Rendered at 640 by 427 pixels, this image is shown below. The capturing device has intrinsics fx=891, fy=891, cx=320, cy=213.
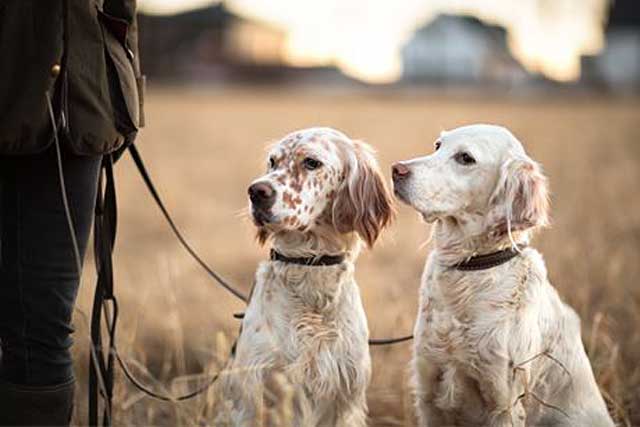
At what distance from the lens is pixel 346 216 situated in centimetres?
337

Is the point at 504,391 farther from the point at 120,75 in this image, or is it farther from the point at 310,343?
the point at 120,75

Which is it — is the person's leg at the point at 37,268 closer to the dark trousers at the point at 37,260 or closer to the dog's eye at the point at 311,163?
the dark trousers at the point at 37,260

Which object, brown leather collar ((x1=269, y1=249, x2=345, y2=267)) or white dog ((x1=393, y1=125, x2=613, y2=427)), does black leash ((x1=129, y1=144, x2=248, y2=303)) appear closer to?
brown leather collar ((x1=269, y1=249, x2=345, y2=267))

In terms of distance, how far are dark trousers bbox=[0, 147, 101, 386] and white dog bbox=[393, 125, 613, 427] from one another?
1.20 meters

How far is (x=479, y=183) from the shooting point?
3.33m

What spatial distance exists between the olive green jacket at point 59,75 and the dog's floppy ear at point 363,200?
3.28 ft

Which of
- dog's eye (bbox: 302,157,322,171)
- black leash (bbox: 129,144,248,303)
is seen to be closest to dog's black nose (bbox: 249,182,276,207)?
dog's eye (bbox: 302,157,322,171)

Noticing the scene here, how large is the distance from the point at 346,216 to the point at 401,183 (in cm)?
25

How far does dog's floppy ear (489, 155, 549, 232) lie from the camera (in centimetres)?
322

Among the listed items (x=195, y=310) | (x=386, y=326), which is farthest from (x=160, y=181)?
(x=386, y=326)

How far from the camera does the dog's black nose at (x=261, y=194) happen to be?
10.4ft

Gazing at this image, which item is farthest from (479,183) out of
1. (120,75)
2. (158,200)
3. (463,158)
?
(120,75)

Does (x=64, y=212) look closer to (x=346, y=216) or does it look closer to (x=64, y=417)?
(x=64, y=417)

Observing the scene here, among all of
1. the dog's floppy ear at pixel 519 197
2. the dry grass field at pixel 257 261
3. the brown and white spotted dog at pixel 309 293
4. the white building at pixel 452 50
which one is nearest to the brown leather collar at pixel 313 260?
the brown and white spotted dog at pixel 309 293
